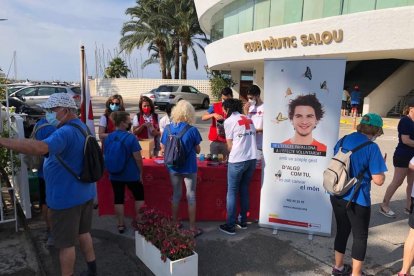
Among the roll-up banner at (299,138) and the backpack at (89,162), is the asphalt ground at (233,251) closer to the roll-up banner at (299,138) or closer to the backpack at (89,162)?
the roll-up banner at (299,138)

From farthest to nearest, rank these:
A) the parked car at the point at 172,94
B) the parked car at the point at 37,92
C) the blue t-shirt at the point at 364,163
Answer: the parked car at the point at 172,94 < the parked car at the point at 37,92 < the blue t-shirt at the point at 364,163

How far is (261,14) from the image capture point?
18391mm

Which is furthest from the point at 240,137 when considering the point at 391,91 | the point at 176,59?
the point at 176,59

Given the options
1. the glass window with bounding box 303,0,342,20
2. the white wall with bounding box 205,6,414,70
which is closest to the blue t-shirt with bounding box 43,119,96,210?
the white wall with bounding box 205,6,414,70

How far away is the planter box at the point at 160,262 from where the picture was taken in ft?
9.92

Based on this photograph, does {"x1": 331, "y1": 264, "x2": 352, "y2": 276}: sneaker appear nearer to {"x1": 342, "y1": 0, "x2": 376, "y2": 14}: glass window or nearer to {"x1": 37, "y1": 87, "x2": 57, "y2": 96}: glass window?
{"x1": 342, "y1": 0, "x2": 376, "y2": 14}: glass window

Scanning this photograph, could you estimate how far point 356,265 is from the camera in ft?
10.2

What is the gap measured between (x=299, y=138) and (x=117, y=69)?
44.9 m

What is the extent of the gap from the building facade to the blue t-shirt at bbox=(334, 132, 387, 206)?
702 cm

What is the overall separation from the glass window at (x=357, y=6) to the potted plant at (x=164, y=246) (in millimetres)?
13171

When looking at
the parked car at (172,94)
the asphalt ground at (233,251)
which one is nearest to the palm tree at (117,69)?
the parked car at (172,94)

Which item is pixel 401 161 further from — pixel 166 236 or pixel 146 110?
pixel 146 110

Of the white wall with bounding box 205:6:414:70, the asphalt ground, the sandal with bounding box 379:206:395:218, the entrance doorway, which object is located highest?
the white wall with bounding box 205:6:414:70

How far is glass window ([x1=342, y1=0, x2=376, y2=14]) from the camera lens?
1313 cm
